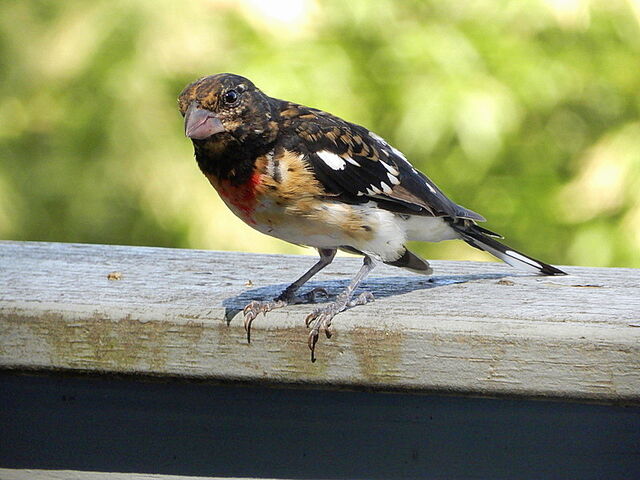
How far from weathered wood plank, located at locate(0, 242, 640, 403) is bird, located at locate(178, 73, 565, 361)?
0.40 metres

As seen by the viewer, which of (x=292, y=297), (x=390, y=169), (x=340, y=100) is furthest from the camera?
(x=340, y=100)

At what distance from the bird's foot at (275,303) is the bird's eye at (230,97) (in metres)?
0.54

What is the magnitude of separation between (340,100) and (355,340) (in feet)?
9.46

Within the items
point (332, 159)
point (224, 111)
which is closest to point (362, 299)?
point (332, 159)

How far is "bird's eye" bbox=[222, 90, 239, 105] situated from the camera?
259cm

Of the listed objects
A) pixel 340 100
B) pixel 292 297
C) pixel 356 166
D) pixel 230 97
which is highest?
pixel 340 100

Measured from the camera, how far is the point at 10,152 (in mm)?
5164

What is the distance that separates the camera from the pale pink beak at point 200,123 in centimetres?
248

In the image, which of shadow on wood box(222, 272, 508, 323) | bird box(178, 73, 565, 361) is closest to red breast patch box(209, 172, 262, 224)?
bird box(178, 73, 565, 361)

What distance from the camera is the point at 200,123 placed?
2.51m

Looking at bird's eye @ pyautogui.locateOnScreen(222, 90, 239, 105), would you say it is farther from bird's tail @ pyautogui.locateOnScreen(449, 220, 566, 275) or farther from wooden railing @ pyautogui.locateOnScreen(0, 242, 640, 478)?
bird's tail @ pyautogui.locateOnScreen(449, 220, 566, 275)

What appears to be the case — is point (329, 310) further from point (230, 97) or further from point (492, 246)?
point (492, 246)

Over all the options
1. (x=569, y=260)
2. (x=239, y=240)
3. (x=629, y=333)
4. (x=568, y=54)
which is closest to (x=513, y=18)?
(x=568, y=54)

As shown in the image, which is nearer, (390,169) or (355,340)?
(355,340)
